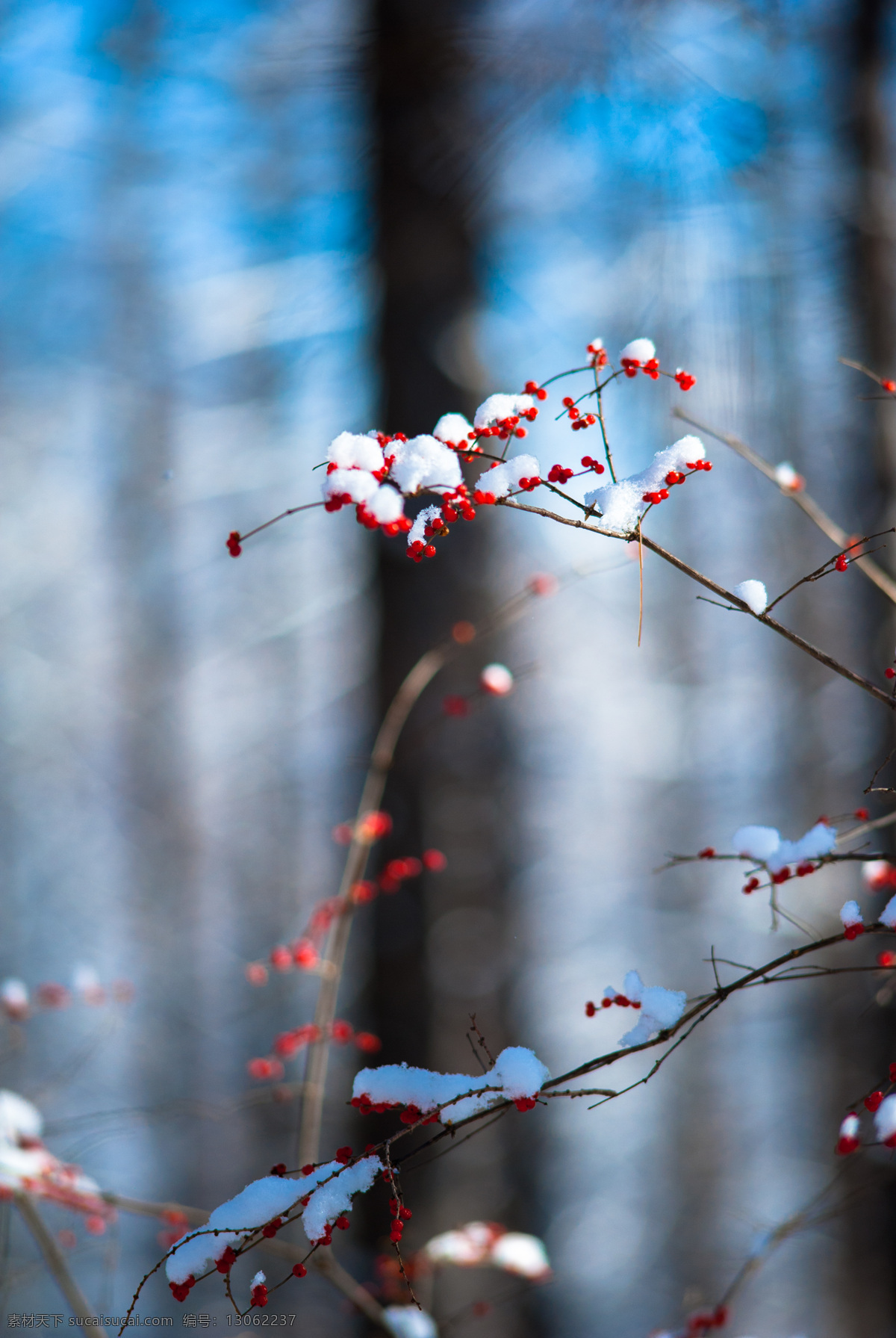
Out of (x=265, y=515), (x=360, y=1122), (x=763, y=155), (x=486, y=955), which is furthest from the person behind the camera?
(x=265, y=515)

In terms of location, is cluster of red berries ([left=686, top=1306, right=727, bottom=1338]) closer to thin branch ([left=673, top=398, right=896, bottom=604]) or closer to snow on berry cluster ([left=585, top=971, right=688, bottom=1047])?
snow on berry cluster ([left=585, top=971, right=688, bottom=1047])

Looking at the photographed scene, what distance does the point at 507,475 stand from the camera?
613 mm

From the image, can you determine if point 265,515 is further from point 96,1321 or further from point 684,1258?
point 684,1258

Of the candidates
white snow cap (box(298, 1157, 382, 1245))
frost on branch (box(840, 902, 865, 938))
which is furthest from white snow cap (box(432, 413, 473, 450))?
white snow cap (box(298, 1157, 382, 1245))

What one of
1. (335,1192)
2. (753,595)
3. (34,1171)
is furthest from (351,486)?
(34,1171)

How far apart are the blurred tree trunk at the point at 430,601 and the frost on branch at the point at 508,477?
3.70 feet

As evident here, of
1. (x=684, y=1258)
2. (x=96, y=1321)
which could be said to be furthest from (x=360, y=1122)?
(x=684, y=1258)

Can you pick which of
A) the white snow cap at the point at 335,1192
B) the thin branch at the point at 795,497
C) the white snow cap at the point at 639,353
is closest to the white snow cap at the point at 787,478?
the thin branch at the point at 795,497

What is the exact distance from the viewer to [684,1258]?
149 inches

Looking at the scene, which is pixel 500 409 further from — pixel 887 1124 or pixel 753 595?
pixel 887 1124

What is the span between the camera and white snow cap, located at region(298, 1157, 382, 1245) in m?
0.59

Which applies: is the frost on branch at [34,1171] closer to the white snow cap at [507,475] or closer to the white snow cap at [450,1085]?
the white snow cap at [450,1085]

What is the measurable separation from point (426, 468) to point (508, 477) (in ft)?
0.23

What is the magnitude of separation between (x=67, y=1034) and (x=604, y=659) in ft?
12.4
